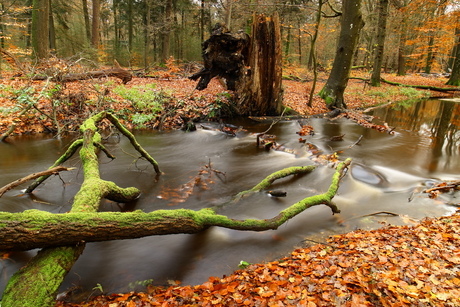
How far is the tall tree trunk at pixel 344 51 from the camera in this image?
12.5m

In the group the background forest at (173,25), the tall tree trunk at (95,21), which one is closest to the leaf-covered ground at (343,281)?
the background forest at (173,25)

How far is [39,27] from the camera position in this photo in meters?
12.6

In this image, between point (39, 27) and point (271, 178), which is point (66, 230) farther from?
point (39, 27)

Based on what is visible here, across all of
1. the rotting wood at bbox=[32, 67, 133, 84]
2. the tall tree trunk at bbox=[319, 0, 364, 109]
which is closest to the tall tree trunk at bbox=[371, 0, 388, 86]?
the tall tree trunk at bbox=[319, 0, 364, 109]

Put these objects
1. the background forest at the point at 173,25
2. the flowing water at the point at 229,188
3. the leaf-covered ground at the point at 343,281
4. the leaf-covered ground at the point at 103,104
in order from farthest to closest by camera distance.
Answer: the background forest at the point at 173,25
the leaf-covered ground at the point at 103,104
the flowing water at the point at 229,188
the leaf-covered ground at the point at 343,281

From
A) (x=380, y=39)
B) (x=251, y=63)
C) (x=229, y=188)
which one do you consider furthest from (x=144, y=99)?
(x=380, y=39)

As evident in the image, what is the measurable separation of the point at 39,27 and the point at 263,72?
37.8ft

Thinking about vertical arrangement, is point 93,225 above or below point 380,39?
below

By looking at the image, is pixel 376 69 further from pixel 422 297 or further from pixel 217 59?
pixel 422 297

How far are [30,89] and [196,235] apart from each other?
7884 mm

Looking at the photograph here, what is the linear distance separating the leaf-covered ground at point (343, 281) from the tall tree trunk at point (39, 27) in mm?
14333

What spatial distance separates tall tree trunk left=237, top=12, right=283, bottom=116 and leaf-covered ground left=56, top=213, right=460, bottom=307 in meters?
9.11

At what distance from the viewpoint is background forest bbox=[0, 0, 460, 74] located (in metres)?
18.4

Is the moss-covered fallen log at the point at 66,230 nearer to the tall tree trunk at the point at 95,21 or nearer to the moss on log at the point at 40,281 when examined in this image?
the moss on log at the point at 40,281
